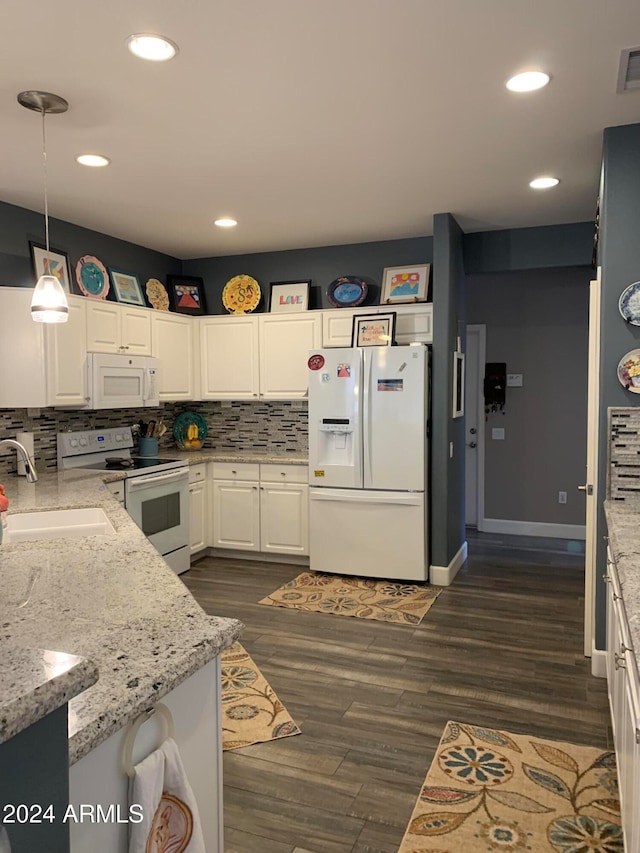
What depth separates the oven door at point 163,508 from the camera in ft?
14.8

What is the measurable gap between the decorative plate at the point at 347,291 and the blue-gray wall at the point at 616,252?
7.64 ft

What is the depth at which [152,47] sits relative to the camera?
7.47 ft

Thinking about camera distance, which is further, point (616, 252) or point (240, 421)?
point (240, 421)

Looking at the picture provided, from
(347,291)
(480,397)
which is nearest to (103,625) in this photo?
(347,291)

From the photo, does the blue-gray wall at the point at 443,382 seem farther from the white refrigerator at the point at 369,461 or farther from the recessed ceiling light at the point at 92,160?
the recessed ceiling light at the point at 92,160

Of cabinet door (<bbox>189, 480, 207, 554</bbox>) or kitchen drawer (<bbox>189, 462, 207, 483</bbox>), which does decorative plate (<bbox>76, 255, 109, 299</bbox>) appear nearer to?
kitchen drawer (<bbox>189, 462, 207, 483</bbox>)

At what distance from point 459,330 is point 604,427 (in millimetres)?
2110

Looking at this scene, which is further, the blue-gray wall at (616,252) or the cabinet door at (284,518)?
the cabinet door at (284,518)

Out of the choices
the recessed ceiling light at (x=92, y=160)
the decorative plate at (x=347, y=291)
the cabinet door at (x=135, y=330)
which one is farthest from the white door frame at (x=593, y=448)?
the cabinet door at (x=135, y=330)

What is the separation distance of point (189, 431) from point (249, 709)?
3.28 metres

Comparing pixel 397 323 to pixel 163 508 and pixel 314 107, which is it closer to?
pixel 163 508

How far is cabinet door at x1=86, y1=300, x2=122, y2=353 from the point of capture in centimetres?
450

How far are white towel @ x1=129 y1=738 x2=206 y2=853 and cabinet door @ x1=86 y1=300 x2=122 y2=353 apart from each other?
3.67 metres

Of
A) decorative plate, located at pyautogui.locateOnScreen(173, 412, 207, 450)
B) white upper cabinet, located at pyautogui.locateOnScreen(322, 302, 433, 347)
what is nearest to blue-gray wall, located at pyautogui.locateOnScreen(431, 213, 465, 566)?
white upper cabinet, located at pyautogui.locateOnScreen(322, 302, 433, 347)
